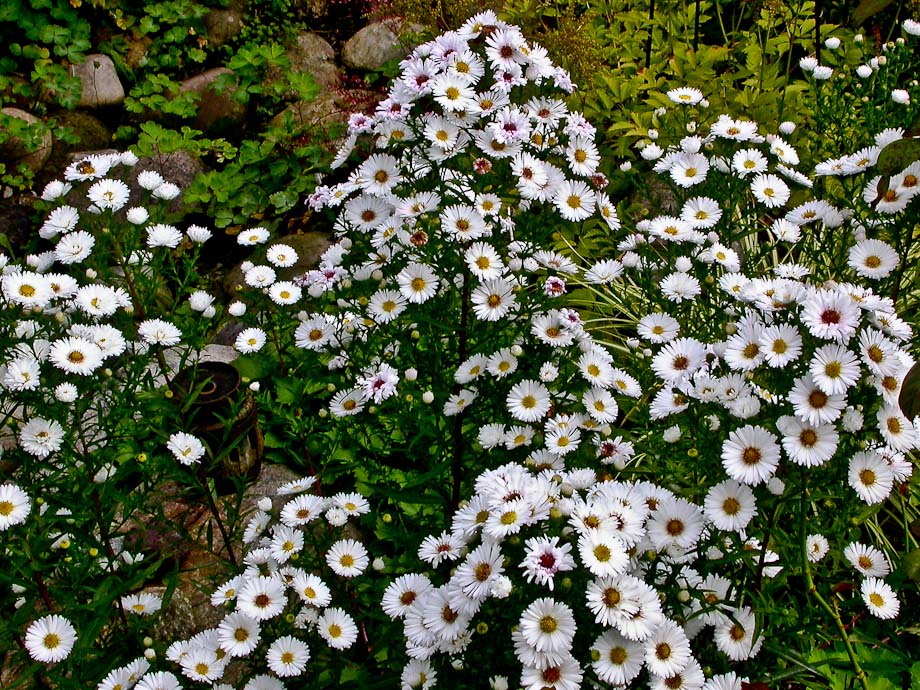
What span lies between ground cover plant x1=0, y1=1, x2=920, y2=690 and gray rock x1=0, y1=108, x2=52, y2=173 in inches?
85.9

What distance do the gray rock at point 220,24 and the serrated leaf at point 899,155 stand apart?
4.77 meters

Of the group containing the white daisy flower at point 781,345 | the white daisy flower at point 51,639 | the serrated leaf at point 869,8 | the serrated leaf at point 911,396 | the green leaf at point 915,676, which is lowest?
the white daisy flower at point 51,639

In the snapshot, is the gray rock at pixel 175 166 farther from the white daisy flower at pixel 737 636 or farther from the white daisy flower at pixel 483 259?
the white daisy flower at pixel 737 636

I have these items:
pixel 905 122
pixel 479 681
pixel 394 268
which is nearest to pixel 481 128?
pixel 394 268

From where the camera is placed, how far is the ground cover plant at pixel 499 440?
5.49 feet

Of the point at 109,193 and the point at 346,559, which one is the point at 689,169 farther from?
the point at 109,193

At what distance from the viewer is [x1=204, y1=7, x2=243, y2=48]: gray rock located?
5.41m

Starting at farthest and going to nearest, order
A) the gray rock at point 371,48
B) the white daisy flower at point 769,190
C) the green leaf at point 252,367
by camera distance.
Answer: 1. the gray rock at point 371,48
2. the green leaf at point 252,367
3. the white daisy flower at point 769,190

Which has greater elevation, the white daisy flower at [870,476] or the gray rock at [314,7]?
the white daisy flower at [870,476]

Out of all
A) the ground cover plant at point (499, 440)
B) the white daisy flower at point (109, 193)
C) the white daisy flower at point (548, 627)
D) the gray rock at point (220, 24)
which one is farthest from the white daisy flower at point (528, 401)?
the gray rock at point (220, 24)

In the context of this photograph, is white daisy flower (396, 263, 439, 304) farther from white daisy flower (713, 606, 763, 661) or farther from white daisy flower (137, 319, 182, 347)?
white daisy flower (713, 606, 763, 661)

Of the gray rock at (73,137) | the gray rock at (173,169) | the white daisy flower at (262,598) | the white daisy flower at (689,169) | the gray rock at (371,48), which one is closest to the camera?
the white daisy flower at (262,598)

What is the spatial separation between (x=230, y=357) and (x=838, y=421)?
250 centimetres

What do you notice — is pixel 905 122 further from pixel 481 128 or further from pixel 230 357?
pixel 230 357
